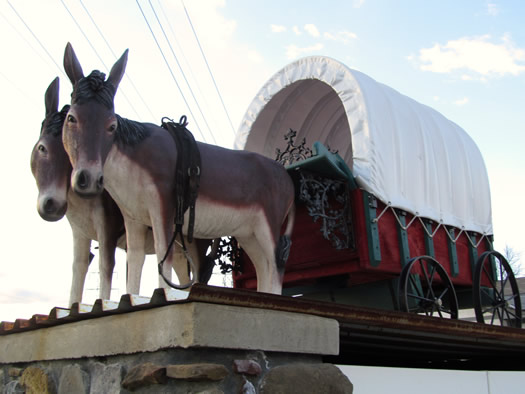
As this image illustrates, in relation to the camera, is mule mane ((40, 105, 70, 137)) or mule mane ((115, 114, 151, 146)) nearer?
mule mane ((115, 114, 151, 146))

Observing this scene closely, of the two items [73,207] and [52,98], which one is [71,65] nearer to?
[52,98]

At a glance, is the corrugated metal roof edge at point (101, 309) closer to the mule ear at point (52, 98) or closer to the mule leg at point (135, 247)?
the mule leg at point (135, 247)

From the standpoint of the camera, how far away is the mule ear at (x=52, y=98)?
3.95 meters

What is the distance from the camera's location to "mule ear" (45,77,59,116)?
3.95 meters

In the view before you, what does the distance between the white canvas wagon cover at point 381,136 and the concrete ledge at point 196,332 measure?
247 cm

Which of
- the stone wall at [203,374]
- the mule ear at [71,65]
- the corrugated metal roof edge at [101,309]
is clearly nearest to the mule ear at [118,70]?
the mule ear at [71,65]

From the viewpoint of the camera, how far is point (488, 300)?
6074 mm

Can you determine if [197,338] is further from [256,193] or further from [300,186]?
[300,186]

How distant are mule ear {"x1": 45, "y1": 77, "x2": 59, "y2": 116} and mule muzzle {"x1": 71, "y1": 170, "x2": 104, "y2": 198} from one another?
0.89 m

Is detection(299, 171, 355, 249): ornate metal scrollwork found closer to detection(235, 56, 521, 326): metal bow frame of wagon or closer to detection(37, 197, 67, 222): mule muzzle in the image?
detection(235, 56, 521, 326): metal bow frame of wagon

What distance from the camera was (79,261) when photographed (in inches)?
165

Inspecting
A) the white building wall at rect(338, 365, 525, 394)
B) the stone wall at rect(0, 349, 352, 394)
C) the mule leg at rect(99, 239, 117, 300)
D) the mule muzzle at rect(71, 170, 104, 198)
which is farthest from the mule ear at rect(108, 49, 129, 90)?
the white building wall at rect(338, 365, 525, 394)

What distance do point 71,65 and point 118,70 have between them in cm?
28

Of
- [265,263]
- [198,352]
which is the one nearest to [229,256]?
[265,263]
